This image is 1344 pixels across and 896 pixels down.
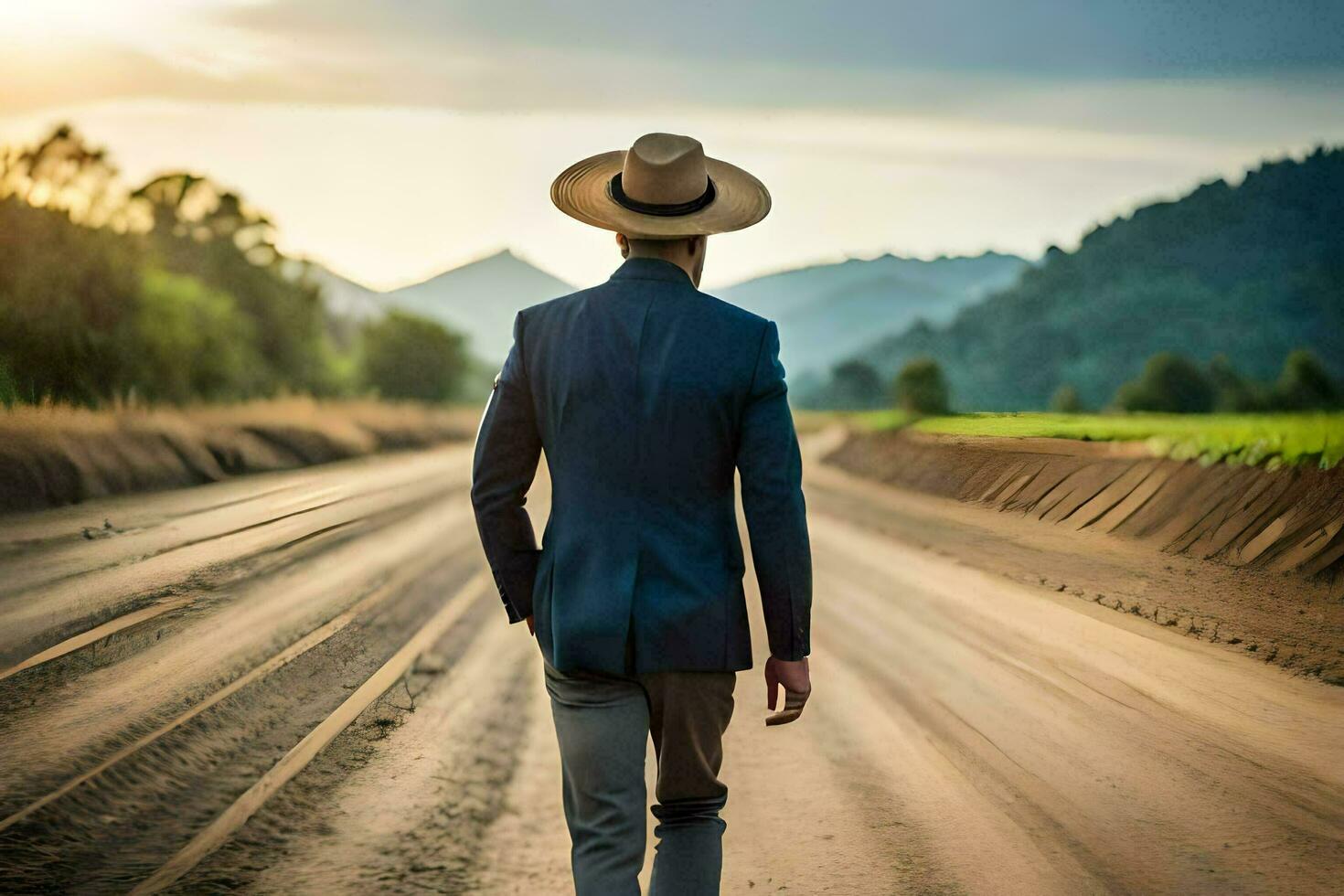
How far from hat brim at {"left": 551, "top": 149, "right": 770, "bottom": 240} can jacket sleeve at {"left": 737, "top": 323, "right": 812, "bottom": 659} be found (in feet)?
0.80

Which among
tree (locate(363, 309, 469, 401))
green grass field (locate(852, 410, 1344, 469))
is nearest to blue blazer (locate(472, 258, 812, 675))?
green grass field (locate(852, 410, 1344, 469))

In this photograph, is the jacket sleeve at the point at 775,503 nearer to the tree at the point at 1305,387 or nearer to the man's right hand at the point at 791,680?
the man's right hand at the point at 791,680

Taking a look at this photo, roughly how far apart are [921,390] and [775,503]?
2.36m

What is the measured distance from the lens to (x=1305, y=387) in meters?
3.55

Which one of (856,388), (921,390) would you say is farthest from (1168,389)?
(856,388)

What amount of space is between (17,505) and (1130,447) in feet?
14.0

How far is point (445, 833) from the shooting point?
3.09m

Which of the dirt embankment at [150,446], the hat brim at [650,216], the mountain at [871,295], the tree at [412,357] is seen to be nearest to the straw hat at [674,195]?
the hat brim at [650,216]

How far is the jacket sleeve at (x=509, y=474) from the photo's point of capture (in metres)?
2.07

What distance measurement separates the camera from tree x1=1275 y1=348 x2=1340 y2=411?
3506mm

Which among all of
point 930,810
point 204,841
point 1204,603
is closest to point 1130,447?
point 1204,603

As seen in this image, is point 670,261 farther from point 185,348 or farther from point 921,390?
point 185,348

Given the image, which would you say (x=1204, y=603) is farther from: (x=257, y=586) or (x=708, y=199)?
(x=257, y=586)

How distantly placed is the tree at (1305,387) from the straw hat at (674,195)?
2.19 meters
